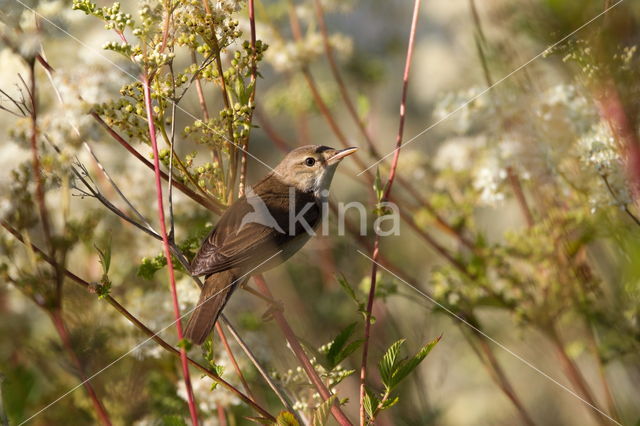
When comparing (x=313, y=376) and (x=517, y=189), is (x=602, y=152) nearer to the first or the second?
(x=517, y=189)

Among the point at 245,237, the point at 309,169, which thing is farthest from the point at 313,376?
the point at 309,169

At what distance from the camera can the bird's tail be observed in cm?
245

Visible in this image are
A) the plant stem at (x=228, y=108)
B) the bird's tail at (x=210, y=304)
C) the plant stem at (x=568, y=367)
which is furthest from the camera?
the plant stem at (x=568, y=367)

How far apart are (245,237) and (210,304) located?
1.44 ft

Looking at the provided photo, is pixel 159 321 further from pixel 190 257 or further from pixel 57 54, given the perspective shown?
pixel 57 54

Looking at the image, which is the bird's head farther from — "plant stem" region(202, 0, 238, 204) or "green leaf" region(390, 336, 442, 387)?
"green leaf" region(390, 336, 442, 387)

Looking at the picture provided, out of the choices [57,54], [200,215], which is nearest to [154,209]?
[200,215]

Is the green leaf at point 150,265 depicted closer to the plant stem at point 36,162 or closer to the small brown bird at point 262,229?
the small brown bird at point 262,229

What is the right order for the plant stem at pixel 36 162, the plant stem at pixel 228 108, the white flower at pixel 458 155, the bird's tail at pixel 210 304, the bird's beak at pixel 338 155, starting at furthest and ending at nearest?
the white flower at pixel 458 155 → the bird's beak at pixel 338 155 → the bird's tail at pixel 210 304 → the plant stem at pixel 228 108 → the plant stem at pixel 36 162

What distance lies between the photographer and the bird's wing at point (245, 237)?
2.72 metres

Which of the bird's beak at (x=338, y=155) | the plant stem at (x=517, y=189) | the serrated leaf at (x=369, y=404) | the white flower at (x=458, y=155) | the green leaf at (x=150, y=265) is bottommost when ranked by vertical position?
the serrated leaf at (x=369, y=404)

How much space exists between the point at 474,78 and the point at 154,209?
253 cm

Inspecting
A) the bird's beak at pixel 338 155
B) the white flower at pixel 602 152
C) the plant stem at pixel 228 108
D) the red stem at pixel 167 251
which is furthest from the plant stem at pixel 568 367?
the red stem at pixel 167 251

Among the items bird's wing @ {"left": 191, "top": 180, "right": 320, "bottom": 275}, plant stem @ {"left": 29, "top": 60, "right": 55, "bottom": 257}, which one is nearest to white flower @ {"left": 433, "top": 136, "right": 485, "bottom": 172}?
bird's wing @ {"left": 191, "top": 180, "right": 320, "bottom": 275}
